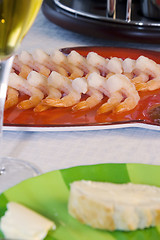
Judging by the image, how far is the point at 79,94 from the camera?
1.02 meters

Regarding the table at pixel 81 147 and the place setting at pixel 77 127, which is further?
the table at pixel 81 147

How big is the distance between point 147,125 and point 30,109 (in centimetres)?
22

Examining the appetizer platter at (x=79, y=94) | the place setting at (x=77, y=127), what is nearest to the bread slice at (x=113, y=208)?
the place setting at (x=77, y=127)

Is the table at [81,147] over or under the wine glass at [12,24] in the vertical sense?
under

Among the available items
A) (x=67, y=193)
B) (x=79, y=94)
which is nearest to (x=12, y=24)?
(x=67, y=193)

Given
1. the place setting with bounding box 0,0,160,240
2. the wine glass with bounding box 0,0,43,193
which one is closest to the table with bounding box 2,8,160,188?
the place setting with bounding box 0,0,160,240

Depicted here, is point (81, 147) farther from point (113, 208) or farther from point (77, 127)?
point (113, 208)

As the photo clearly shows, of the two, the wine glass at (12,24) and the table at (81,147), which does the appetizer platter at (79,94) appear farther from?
the wine glass at (12,24)

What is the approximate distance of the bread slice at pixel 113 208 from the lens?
1.94 feet

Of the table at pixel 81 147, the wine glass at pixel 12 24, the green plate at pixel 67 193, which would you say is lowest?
the table at pixel 81 147

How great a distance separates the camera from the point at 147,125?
0.94 meters

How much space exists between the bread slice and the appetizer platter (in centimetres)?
31

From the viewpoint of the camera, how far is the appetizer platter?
94 cm

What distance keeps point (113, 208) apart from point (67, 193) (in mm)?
91
